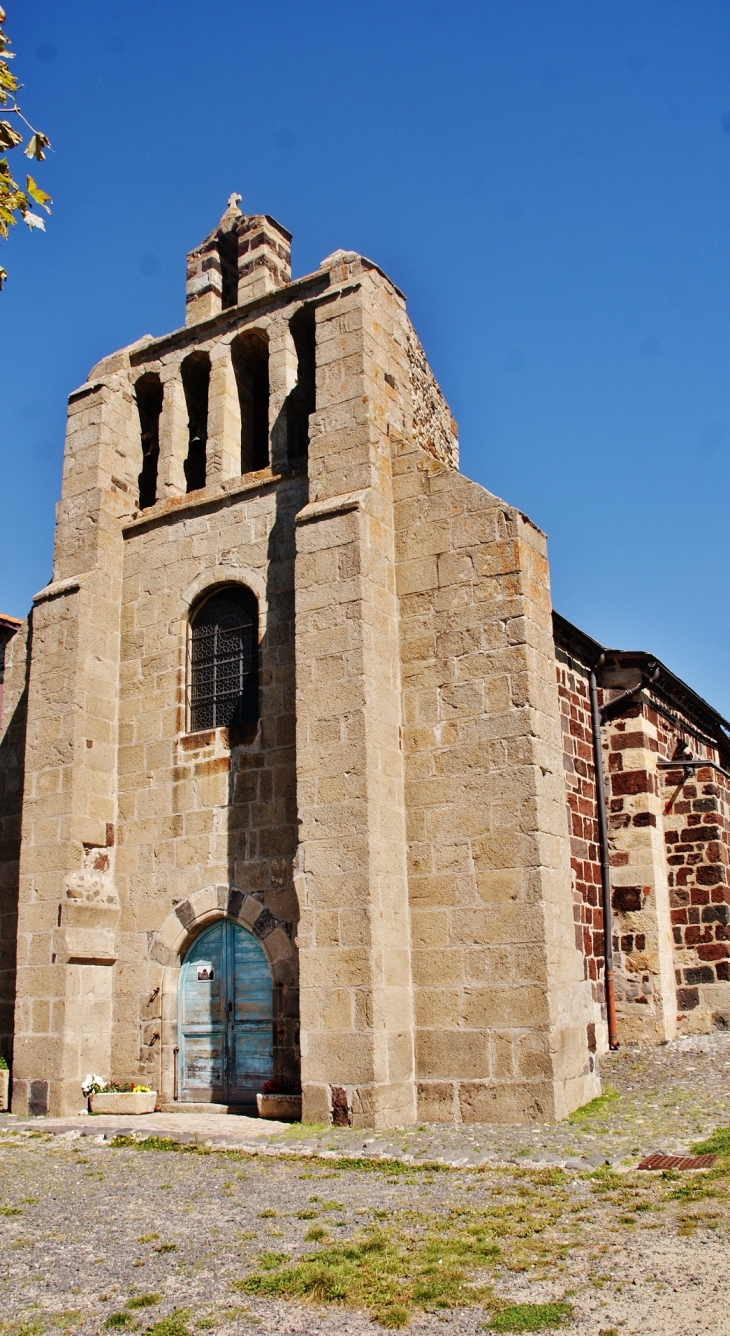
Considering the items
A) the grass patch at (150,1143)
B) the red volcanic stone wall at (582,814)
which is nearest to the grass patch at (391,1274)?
the grass patch at (150,1143)

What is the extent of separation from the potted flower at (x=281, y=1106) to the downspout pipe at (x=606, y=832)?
4.26m

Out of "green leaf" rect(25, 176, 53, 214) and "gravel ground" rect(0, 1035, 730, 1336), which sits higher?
"green leaf" rect(25, 176, 53, 214)

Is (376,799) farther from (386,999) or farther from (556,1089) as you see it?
(556,1089)

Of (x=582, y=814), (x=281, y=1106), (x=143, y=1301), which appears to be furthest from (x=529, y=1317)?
(x=582, y=814)

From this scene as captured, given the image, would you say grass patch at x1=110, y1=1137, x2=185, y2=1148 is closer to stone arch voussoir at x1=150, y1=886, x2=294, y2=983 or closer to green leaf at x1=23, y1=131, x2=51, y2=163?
stone arch voussoir at x1=150, y1=886, x2=294, y2=983

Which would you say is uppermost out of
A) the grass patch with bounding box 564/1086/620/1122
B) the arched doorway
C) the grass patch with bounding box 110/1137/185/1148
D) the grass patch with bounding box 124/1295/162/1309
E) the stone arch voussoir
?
the stone arch voussoir

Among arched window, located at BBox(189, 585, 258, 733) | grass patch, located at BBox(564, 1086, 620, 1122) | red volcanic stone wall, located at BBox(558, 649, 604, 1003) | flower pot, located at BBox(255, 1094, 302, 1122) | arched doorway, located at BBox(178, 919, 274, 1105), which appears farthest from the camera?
red volcanic stone wall, located at BBox(558, 649, 604, 1003)

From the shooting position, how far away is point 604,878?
42.3 feet

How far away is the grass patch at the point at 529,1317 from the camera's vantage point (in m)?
4.29

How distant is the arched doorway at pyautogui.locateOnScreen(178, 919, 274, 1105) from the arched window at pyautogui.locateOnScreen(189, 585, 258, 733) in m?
2.17

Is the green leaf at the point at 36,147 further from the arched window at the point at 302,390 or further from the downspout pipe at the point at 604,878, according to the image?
the downspout pipe at the point at 604,878

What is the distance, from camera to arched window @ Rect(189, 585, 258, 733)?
11617 mm

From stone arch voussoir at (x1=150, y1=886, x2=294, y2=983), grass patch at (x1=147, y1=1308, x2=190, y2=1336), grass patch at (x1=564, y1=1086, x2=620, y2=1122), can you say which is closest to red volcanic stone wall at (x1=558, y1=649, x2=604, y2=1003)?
grass patch at (x1=564, y1=1086, x2=620, y2=1122)

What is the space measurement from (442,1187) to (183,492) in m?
8.76
